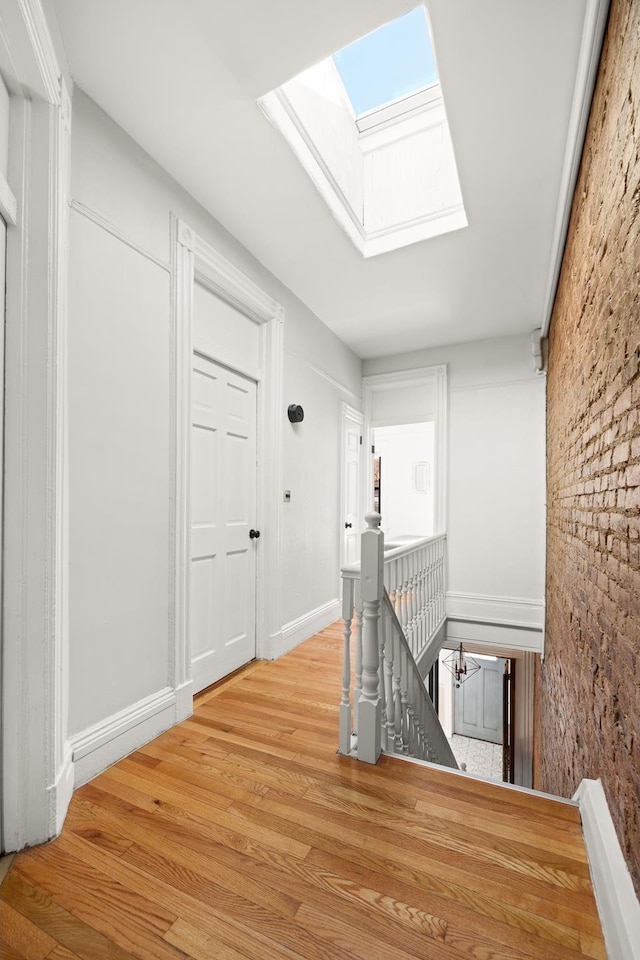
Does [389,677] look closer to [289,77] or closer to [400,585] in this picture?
[400,585]

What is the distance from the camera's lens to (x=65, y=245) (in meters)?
1.54

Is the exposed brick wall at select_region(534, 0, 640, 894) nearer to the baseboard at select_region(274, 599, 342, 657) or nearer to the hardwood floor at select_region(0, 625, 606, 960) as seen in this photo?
the hardwood floor at select_region(0, 625, 606, 960)

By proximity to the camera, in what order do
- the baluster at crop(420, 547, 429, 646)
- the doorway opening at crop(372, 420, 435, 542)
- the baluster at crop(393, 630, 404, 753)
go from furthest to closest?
the doorway opening at crop(372, 420, 435, 542), the baluster at crop(420, 547, 429, 646), the baluster at crop(393, 630, 404, 753)

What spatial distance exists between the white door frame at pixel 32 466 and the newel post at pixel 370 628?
1.12 meters

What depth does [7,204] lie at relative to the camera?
1.32 meters

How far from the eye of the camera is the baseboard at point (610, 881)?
38.4 inches

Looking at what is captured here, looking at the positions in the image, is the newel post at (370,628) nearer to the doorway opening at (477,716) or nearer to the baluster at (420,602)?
the baluster at (420,602)

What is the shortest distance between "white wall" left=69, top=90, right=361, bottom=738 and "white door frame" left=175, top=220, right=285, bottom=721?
0.22 feet

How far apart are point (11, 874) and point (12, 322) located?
164 cm

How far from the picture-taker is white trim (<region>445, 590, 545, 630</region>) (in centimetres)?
406

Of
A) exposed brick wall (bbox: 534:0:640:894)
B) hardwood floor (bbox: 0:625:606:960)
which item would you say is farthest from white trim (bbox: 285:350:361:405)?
hardwood floor (bbox: 0:625:606:960)

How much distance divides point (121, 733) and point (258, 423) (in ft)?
6.31

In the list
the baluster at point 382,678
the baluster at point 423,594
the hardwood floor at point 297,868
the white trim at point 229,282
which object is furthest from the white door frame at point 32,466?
the baluster at point 423,594

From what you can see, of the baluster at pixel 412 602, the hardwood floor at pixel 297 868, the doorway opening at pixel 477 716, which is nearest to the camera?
the hardwood floor at pixel 297 868
